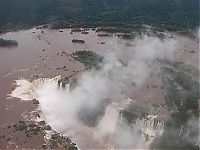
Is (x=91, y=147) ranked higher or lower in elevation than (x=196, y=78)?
lower

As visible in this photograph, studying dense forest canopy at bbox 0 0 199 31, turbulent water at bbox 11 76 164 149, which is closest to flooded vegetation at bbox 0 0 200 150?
turbulent water at bbox 11 76 164 149

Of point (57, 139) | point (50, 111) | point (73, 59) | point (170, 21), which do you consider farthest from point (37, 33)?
point (57, 139)

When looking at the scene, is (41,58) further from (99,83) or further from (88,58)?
(99,83)

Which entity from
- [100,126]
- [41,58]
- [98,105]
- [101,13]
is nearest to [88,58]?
[41,58]

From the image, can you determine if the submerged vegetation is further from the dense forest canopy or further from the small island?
the dense forest canopy

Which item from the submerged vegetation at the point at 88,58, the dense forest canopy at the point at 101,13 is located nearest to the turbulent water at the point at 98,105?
the submerged vegetation at the point at 88,58

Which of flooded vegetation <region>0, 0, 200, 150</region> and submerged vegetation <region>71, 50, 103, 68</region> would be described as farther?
submerged vegetation <region>71, 50, 103, 68</region>

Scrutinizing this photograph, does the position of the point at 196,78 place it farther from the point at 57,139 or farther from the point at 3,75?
the point at 3,75

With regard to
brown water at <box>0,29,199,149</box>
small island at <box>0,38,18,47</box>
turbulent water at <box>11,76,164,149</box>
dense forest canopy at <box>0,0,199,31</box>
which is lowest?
turbulent water at <box>11,76,164,149</box>
